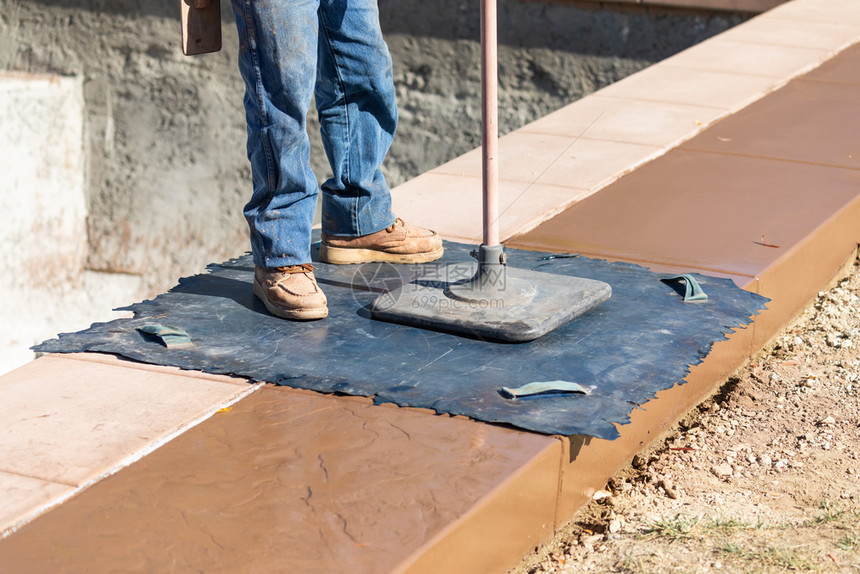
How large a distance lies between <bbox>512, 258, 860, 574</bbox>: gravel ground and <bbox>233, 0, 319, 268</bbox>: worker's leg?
1043mm

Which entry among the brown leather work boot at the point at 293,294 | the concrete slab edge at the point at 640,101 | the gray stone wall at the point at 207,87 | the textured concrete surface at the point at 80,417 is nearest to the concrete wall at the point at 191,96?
the gray stone wall at the point at 207,87

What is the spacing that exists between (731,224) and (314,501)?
1939 mm

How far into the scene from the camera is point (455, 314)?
8.60 ft

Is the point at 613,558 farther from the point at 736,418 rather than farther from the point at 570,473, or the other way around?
the point at 736,418

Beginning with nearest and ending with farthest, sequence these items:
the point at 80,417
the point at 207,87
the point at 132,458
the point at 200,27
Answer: the point at 132,458, the point at 80,417, the point at 200,27, the point at 207,87

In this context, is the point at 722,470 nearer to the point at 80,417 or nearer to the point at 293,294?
the point at 293,294

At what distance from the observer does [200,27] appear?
8.68ft

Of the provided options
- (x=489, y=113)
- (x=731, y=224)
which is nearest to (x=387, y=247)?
(x=489, y=113)

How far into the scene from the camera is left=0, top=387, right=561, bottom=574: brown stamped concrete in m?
1.75

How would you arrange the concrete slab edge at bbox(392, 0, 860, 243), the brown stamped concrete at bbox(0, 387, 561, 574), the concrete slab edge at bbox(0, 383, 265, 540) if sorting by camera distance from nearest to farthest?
the brown stamped concrete at bbox(0, 387, 561, 574) < the concrete slab edge at bbox(0, 383, 265, 540) < the concrete slab edge at bbox(392, 0, 860, 243)

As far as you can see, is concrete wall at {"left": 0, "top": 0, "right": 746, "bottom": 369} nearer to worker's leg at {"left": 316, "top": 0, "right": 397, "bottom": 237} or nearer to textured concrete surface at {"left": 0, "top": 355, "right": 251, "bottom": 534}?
worker's leg at {"left": 316, "top": 0, "right": 397, "bottom": 237}

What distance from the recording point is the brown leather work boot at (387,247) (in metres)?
3.08

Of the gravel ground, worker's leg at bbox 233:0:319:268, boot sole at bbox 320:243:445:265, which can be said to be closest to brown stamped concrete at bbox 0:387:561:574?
the gravel ground

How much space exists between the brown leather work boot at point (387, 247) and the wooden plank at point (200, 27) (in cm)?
69
